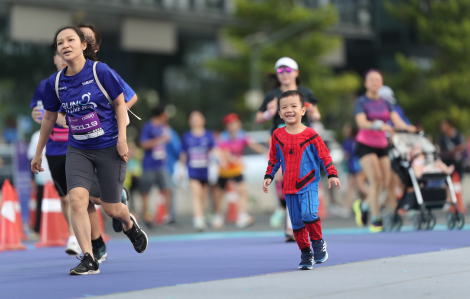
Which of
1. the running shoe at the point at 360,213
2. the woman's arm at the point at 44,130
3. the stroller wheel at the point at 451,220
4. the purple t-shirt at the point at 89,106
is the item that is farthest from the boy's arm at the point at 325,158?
the running shoe at the point at 360,213

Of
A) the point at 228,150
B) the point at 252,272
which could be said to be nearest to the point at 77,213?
the point at 252,272

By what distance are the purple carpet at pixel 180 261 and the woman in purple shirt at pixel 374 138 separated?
929 mm

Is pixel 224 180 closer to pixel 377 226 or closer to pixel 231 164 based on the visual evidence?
pixel 231 164

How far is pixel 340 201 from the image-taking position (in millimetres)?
20094

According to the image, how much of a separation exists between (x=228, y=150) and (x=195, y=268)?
28.9 feet

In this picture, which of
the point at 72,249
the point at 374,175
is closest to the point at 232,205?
the point at 374,175

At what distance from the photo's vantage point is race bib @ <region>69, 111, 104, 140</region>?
244 inches

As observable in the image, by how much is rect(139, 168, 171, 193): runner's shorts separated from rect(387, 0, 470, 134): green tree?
17071 millimetres

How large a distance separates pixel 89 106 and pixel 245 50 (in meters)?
26.3

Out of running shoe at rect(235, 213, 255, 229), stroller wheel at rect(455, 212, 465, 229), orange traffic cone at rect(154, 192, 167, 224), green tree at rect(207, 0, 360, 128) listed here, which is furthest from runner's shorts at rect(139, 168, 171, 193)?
green tree at rect(207, 0, 360, 128)

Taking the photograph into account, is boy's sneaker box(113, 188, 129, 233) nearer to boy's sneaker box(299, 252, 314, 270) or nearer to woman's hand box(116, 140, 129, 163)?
woman's hand box(116, 140, 129, 163)

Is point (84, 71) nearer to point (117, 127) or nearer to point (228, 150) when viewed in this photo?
point (117, 127)

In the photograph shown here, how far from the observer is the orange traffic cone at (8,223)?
968cm

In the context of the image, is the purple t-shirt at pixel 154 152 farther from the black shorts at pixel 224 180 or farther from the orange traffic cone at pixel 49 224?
the orange traffic cone at pixel 49 224
